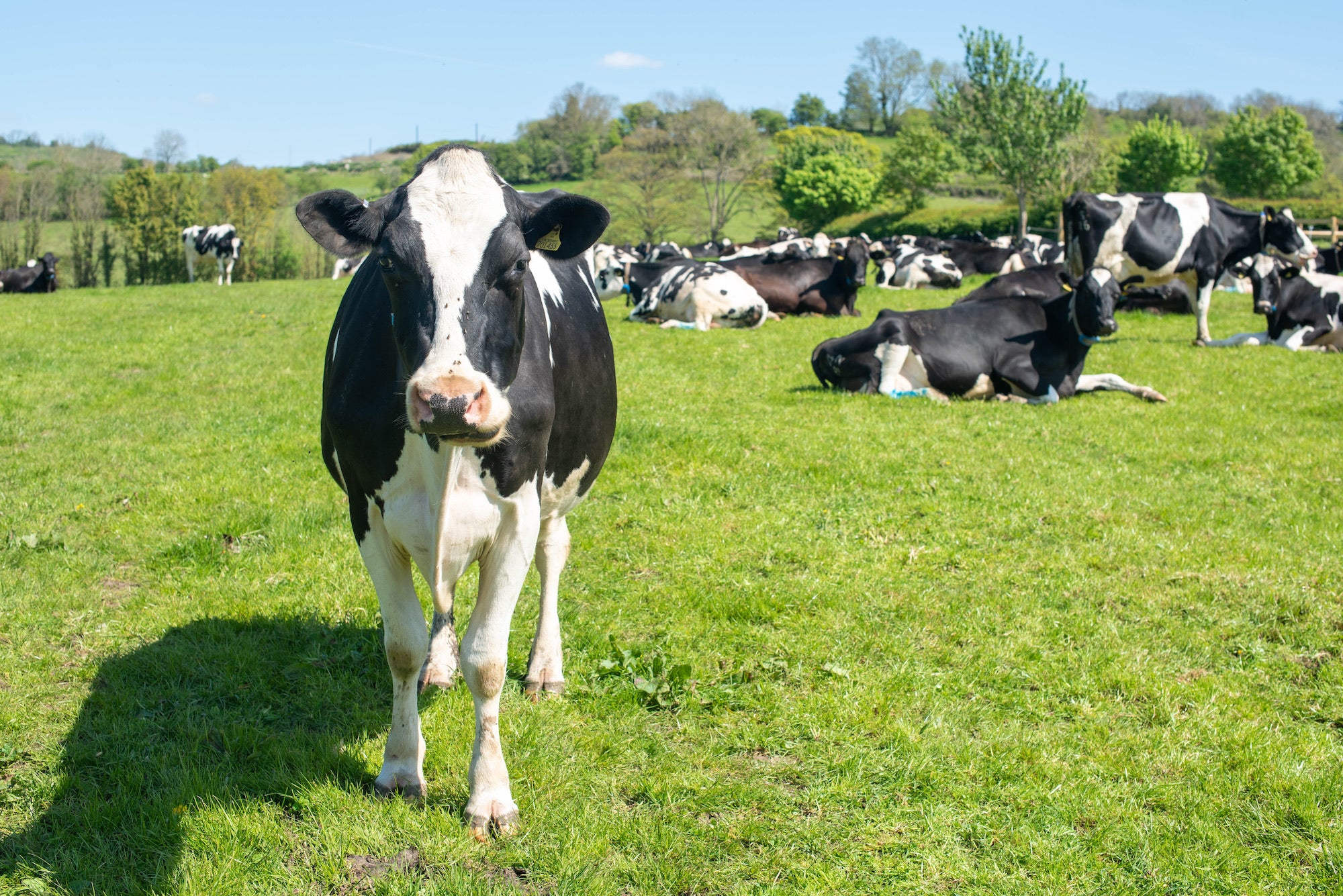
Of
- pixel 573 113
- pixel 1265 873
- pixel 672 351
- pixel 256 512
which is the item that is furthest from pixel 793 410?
pixel 573 113

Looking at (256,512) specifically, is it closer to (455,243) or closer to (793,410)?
(455,243)

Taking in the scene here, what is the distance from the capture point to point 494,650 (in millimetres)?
3561

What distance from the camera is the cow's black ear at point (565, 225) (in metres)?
3.27

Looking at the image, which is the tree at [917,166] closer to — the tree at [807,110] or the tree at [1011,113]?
the tree at [1011,113]

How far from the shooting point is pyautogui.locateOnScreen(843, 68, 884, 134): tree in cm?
12681

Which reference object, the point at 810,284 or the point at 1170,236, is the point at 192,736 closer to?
the point at 1170,236

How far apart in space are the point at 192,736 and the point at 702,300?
1490 centimetres

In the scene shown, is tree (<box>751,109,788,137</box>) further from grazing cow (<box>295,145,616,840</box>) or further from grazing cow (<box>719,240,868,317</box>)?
grazing cow (<box>295,145,616,840</box>)

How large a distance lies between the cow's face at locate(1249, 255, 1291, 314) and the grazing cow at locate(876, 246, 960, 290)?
33.0ft

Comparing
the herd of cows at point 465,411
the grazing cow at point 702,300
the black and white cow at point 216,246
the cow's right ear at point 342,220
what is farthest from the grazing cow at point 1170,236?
the black and white cow at point 216,246

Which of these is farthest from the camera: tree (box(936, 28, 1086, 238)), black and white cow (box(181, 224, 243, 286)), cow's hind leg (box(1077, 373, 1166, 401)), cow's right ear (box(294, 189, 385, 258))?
tree (box(936, 28, 1086, 238))

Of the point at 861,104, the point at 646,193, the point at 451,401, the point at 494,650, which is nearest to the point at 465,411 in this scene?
the point at 451,401

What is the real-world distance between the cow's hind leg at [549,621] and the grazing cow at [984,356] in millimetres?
7383

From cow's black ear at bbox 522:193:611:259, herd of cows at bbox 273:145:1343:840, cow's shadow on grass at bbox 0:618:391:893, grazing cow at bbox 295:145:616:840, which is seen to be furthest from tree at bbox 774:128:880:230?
grazing cow at bbox 295:145:616:840
